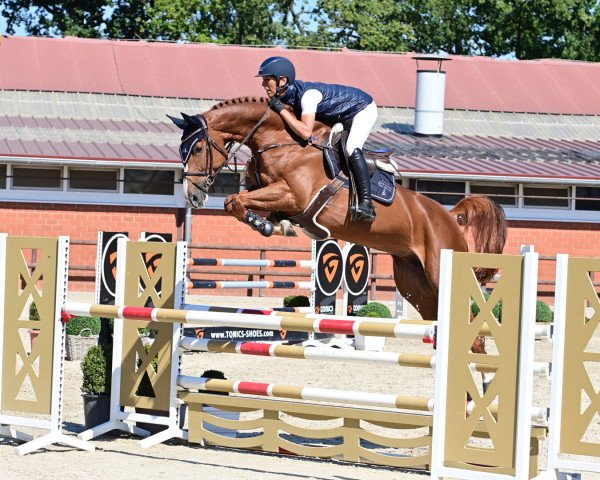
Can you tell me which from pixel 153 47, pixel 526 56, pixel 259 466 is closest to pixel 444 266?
Answer: pixel 259 466

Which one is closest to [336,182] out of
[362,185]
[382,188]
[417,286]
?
[362,185]

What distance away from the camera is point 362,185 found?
6699 mm

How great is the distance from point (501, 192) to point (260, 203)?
13308mm

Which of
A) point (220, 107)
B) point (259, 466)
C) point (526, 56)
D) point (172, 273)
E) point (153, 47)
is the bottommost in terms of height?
point (259, 466)

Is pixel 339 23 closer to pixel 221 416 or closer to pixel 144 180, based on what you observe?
pixel 144 180

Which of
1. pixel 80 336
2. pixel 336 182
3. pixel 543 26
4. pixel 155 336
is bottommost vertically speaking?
pixel 80 336

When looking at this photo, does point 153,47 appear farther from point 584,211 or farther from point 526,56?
point 526,56

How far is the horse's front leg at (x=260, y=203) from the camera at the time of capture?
6.49 meters

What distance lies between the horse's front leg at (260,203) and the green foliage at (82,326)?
365 centimetres

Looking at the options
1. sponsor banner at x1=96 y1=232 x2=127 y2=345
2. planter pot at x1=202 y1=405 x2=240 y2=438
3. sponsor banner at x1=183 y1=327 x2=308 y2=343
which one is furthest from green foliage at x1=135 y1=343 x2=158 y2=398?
sponsor banner at x1=96 y1=232 x2=127 y2=345

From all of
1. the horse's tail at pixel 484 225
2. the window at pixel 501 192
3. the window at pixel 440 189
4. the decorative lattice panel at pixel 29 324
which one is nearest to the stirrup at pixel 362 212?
the horse's tail at pixel 484 225

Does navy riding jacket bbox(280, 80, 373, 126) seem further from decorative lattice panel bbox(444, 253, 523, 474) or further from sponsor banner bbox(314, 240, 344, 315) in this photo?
sponsor banner bbox(314, 240, 344, 315)

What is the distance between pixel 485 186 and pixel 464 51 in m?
17.7

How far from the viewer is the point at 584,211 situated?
63.0 ft
